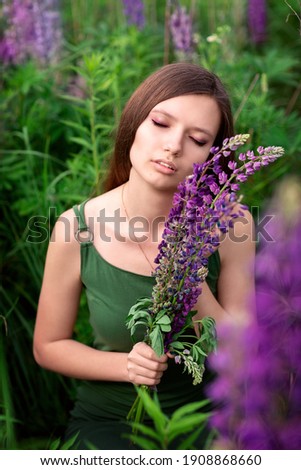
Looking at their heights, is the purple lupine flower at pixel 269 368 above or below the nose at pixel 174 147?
below

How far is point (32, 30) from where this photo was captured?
123 inches

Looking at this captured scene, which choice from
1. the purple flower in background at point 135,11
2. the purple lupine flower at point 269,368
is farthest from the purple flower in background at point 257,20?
the purple lupine flower at point 269,368

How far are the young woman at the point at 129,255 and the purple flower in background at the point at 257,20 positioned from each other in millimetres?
1832

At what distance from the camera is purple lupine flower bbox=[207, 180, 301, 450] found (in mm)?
886

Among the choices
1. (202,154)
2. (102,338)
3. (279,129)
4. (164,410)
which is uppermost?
(202,154)

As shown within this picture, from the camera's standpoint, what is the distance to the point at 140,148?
1.51 metres

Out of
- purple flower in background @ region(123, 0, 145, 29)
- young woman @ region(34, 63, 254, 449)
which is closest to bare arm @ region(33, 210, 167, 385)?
young woman @ region(34, 63, 254, 449)

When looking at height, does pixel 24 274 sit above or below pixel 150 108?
below

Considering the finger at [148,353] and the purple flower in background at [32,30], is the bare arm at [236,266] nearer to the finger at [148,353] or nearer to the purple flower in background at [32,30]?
the finger at [148,353]

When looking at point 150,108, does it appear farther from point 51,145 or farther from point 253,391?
point 51,145

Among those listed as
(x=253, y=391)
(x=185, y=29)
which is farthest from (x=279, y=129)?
(x=253, y=391)

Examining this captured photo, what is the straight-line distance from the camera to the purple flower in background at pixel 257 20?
11.0 ft

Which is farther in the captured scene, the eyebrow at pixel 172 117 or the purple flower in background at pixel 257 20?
the purple flower in background at pixel 257 20

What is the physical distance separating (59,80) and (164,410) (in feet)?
5.23
